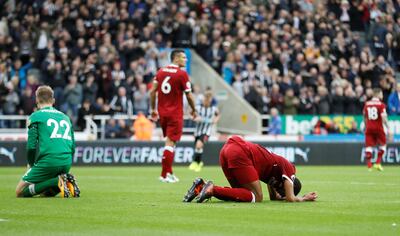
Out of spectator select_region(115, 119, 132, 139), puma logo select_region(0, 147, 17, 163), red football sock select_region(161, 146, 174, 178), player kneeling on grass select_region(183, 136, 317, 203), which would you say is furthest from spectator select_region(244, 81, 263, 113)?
player kneeling on grass select_region(183, 136, 317, 203)

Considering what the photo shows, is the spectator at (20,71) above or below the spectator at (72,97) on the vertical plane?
above

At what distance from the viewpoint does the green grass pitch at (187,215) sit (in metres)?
9.59

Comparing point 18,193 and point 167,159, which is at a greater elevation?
point 167,159

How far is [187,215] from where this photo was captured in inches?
439

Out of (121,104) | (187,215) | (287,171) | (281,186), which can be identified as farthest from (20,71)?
(187,215)

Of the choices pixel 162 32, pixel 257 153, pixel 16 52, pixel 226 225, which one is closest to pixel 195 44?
pixel 162 32

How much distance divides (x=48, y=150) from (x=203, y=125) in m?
13.4

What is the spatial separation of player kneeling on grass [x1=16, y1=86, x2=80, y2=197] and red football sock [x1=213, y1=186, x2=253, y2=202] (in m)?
2.42

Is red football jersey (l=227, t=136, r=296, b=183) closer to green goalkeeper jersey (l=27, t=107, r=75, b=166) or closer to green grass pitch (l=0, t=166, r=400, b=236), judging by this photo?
green grass pitch (l=0, t=166, r=400, b=236)

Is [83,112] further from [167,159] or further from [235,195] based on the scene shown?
[235,195]

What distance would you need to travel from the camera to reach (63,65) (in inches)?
1192

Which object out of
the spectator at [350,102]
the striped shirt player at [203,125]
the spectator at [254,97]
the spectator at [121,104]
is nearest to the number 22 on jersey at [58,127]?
the striped shirt player at [203,125]

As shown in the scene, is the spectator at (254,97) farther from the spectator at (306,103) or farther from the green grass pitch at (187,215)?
the green grass pitch at (187,215)

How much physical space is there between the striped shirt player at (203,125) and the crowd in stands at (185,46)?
3.10m
